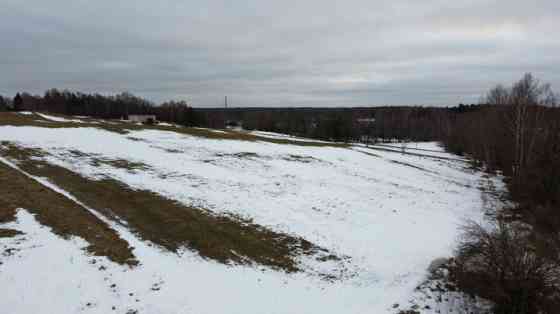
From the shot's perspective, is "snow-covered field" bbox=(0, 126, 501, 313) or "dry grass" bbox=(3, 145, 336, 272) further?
"dry grass" bbox=(3, 145, 336, 272)

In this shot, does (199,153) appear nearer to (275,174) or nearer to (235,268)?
(275,174)

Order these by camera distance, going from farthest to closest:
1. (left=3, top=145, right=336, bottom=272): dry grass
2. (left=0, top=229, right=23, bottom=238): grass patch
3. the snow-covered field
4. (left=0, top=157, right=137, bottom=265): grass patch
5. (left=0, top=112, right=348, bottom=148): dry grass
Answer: (left=0, top=112, right=348, bottom=148): dry grass < (left=3, top=145, right=336, bottom=272): dry grass < (left=0, top=157, right=137, bottom=265): grass patch < (left=0, top=229, right=23, bottom=238): grass patch < the snow-covered field

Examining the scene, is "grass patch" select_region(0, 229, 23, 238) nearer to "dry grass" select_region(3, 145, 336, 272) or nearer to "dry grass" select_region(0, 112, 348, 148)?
"dry grass" select_region(3, 145, 336, 272)

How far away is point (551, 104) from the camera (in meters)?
27.6

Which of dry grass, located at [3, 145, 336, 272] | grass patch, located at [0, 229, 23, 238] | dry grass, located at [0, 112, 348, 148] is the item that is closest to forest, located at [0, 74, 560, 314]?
dry grass, located at [3, 145, 336, 272]

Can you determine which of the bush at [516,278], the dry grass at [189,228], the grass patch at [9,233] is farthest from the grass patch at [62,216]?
the bush at [516,278]

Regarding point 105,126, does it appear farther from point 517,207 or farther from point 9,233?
point 517,207

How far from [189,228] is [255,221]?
9.99ft

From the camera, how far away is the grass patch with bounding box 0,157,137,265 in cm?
947

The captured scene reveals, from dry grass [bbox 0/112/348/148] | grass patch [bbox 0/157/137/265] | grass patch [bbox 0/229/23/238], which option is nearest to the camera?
grass patch [bbox 0/229/23/238]

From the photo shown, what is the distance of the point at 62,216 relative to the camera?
11.1 metres

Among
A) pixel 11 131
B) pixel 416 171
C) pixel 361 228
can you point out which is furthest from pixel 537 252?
pixel 11 131

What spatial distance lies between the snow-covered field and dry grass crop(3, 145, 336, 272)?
0.58 metres

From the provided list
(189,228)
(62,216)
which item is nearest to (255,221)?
(189,228)
